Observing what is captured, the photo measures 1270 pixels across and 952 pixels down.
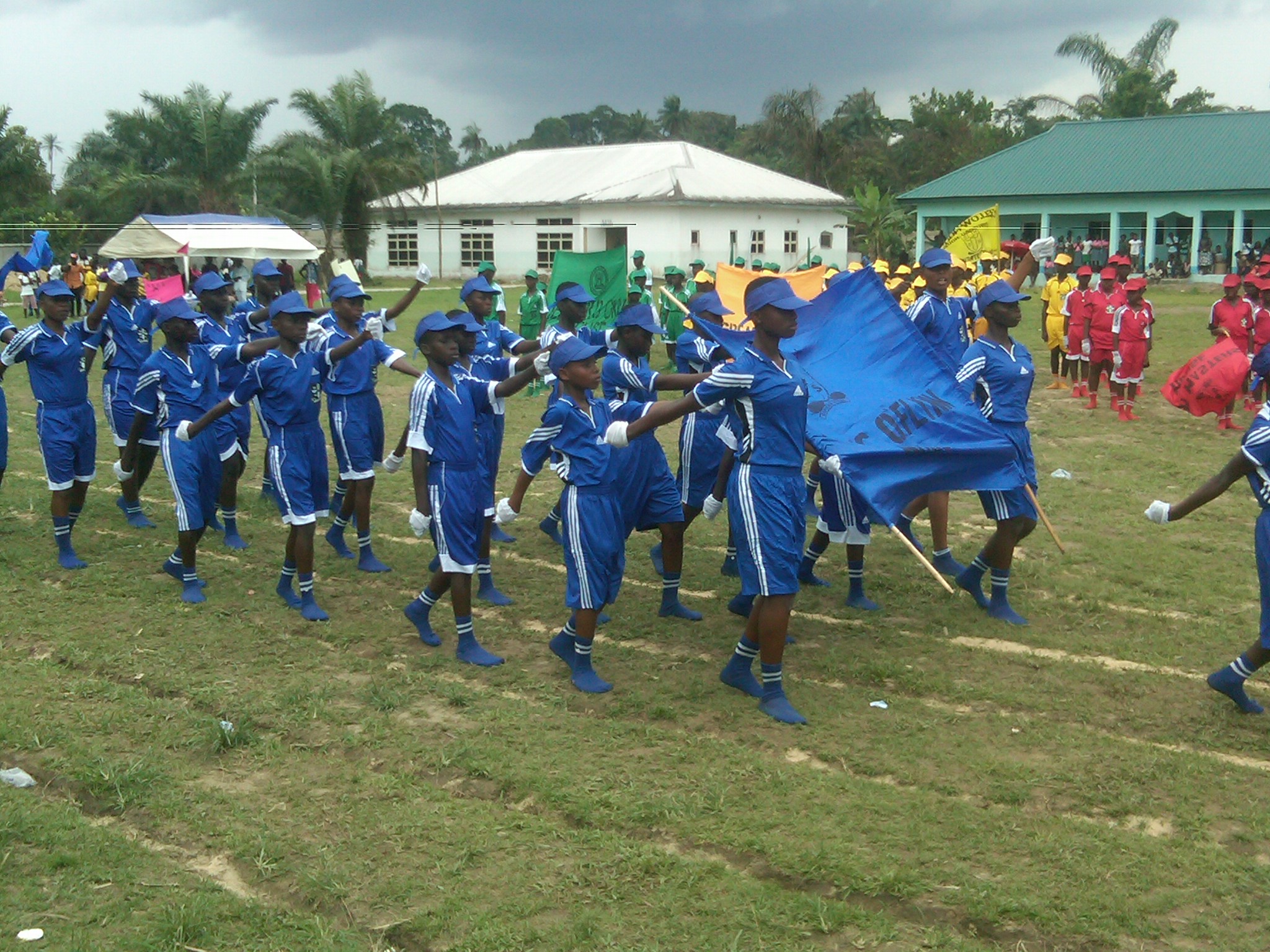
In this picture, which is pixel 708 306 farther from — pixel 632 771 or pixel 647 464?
pixel 632 771

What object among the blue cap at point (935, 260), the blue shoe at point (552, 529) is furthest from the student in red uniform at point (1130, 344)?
the blue shoe at point (552, 529)

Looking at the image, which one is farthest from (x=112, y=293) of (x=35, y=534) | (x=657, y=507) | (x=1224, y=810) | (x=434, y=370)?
(x=1224, y=810)

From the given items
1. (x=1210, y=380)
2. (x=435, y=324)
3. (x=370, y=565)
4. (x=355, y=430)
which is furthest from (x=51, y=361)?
(x=1210, y=380)

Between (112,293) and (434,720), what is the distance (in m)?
5.61

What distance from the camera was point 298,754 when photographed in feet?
19.6

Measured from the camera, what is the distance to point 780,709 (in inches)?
253

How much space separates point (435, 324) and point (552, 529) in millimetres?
3453

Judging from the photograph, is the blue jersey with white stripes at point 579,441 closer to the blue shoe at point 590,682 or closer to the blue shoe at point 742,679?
the blue shoe at point 590,682

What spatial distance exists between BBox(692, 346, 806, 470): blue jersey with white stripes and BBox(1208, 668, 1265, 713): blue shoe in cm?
259

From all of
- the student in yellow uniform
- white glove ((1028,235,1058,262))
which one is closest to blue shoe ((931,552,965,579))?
white glove ((1028,235,1058,262))

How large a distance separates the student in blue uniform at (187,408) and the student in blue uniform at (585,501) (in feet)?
8.40

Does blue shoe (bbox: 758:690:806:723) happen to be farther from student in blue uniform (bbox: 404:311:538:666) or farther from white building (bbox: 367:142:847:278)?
white building (bbox: 367:142:847:278)

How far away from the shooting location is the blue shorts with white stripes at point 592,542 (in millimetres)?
6770

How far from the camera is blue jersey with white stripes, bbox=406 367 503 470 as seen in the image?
709cm
